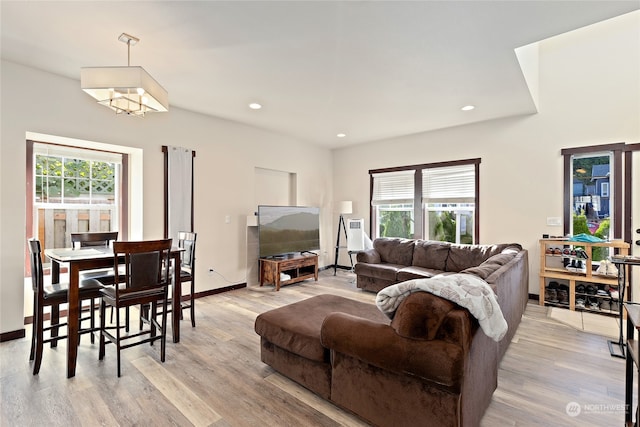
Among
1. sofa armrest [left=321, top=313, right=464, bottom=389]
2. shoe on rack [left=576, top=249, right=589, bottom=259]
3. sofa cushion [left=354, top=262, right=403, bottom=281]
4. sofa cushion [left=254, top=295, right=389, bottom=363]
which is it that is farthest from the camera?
sofa cushion [left=354, top=262, right=403, bottom=281]

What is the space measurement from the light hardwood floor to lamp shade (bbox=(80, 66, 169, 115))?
221cm

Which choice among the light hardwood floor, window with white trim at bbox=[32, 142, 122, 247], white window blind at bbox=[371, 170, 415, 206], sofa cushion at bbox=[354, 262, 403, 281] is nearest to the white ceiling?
window with white trim at bbox=[32, 142, 122, 247]

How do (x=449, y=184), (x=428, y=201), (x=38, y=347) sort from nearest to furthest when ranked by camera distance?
(x=38, y=347) < (x=449, y=184) < (x=428, y=201)

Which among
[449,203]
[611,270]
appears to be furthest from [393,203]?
[611,270]

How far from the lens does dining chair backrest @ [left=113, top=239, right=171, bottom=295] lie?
2.31 m

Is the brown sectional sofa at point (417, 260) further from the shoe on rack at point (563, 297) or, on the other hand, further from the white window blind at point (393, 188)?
the white window blind at point (393, 188)

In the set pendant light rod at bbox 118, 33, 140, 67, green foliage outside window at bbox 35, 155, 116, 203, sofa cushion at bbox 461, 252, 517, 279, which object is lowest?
sofa cushion at bbox 461, 252, 517, 279

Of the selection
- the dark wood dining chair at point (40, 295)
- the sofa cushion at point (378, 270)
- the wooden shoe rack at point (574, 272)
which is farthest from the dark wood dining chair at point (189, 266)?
the wooden shoe rack at point (574, 272)

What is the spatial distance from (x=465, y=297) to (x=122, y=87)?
2.70m

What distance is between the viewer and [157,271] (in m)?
2.53

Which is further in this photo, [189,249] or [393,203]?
[393,203]

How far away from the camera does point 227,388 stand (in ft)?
6.96

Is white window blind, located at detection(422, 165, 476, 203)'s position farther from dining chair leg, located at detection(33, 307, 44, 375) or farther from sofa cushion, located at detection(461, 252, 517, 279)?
dining chair leg, located at detection(33, 307, 44, 375)

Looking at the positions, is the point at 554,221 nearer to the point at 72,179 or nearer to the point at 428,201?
the point at 428,201
